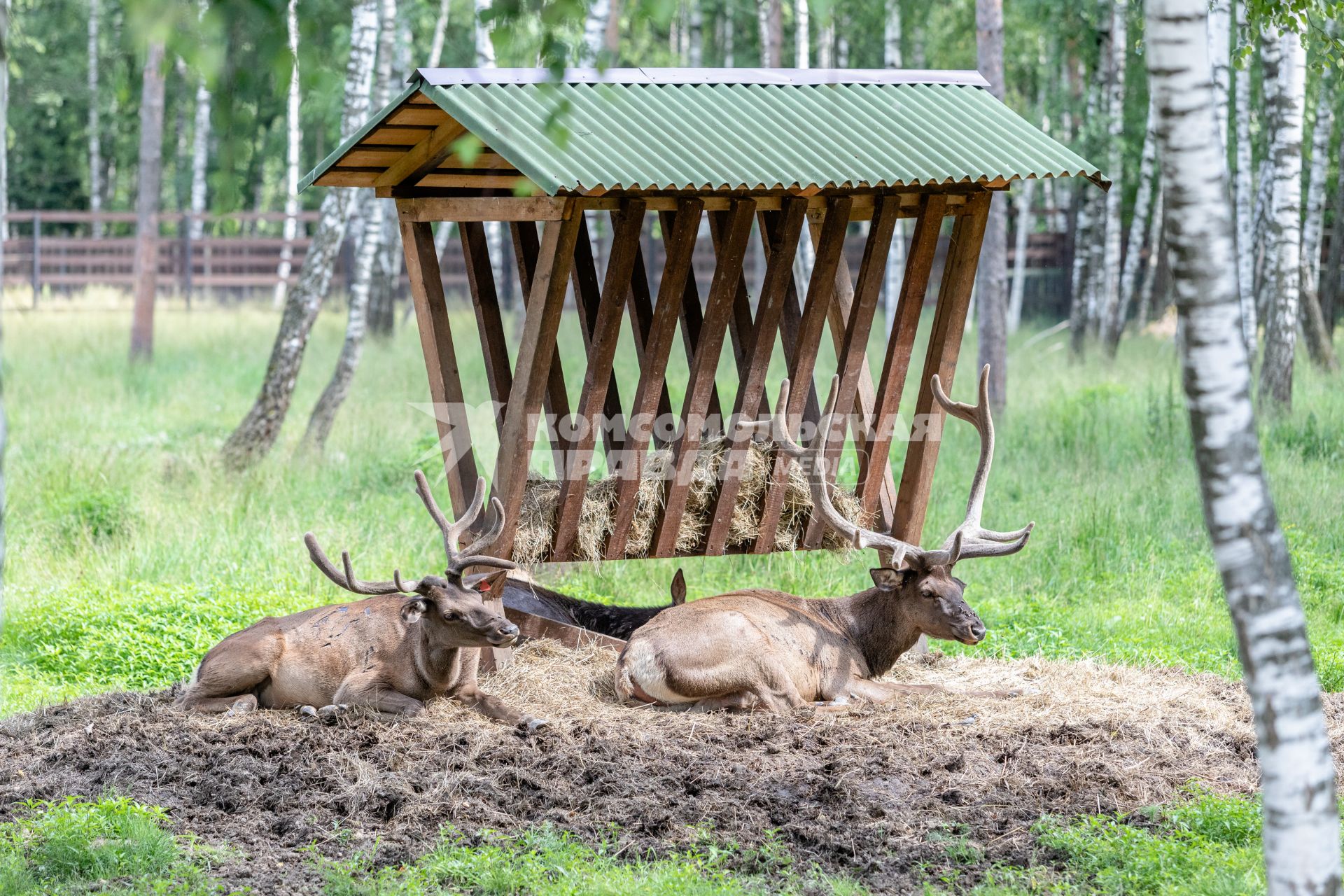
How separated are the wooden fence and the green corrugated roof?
1969 cm

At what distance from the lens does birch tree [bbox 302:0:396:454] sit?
12711mm

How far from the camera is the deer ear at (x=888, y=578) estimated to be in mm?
7281

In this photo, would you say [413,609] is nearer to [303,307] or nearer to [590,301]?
[590,301]

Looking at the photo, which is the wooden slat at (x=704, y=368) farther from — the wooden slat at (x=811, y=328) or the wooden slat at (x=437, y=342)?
the wooden slat at (x=437, y=342)

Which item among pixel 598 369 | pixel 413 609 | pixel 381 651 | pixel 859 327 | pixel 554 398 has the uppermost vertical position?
pixel 859 327

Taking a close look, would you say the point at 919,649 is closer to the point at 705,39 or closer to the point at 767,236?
the point at 767,236

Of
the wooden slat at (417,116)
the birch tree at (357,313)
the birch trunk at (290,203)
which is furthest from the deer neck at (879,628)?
the birch trunk at (290,203)

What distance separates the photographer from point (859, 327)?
302 inches

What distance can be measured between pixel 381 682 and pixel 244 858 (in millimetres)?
1873

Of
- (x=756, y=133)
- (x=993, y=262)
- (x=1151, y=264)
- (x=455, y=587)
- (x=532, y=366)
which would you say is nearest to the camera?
(x=455, y=587)

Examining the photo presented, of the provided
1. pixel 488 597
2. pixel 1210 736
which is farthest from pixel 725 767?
pixel 1210 736

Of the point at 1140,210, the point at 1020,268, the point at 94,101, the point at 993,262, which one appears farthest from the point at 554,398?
the point at 94,101

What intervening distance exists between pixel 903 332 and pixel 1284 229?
685 cm

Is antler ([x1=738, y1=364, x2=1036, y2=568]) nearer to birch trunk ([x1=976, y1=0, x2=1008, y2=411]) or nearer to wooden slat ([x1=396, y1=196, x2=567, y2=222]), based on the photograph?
wooden slat ([x1=396, y1=196, x2=567, y2=222])
